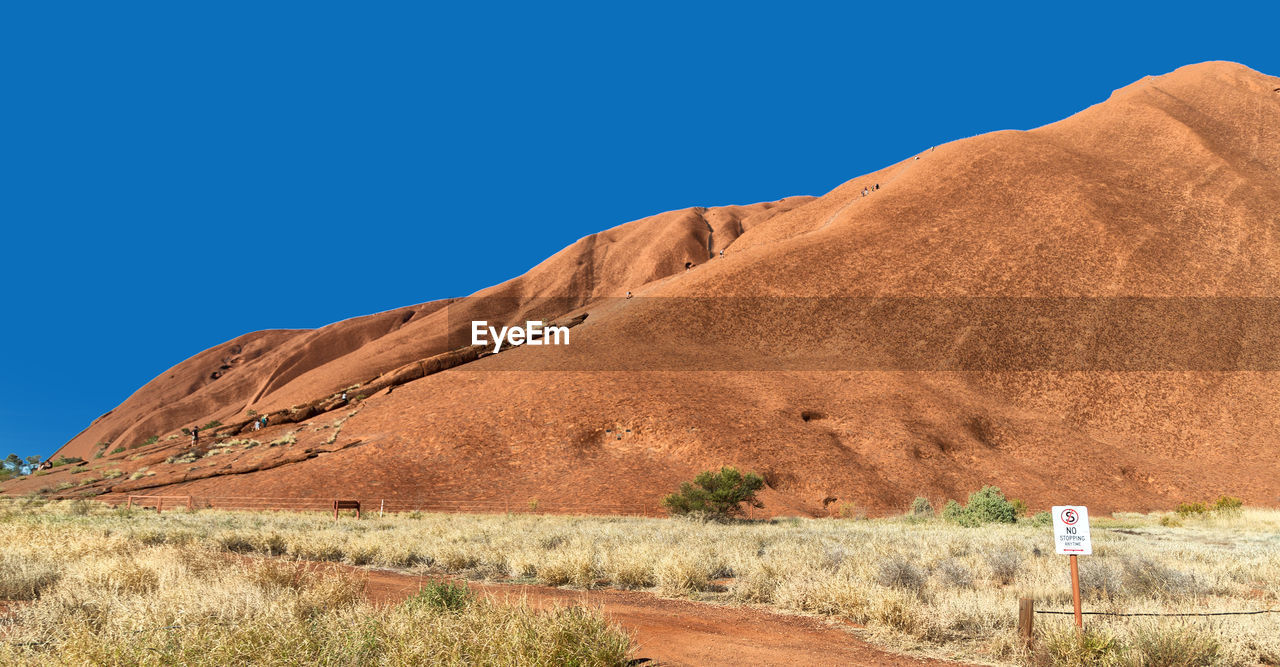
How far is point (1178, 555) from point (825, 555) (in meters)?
7.30

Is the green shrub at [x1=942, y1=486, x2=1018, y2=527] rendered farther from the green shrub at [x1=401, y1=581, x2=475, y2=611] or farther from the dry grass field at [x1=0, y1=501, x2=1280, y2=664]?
the green shrub at [x1=401, y1=581, x2=475, y2=611]

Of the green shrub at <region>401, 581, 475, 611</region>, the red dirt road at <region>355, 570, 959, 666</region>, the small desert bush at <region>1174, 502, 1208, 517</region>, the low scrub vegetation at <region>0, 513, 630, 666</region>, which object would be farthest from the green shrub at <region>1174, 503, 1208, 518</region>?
the low scrub vegetation at <region>0, 513, 630, 666</region>

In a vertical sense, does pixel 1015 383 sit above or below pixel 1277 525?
above

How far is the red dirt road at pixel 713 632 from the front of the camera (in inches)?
289

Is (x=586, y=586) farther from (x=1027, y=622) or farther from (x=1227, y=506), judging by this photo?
(x=1227, y=506)

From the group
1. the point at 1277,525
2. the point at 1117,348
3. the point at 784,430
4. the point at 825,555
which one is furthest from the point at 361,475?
the point at 1117,348

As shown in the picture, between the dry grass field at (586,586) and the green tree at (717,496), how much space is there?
8.58 meters

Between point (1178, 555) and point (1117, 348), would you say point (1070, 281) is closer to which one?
point (1117, 348)

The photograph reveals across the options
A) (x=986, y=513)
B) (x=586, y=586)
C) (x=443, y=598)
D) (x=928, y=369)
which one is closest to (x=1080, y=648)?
(x=443, y=598)

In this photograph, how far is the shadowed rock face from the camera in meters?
35.4

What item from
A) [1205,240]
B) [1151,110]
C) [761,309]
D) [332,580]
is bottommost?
[332,580]

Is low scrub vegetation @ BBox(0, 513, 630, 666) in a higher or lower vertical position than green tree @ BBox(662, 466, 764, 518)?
higher

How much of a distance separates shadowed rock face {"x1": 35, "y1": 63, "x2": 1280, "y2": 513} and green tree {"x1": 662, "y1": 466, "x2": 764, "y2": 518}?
3551 mm

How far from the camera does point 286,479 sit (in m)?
34.5
